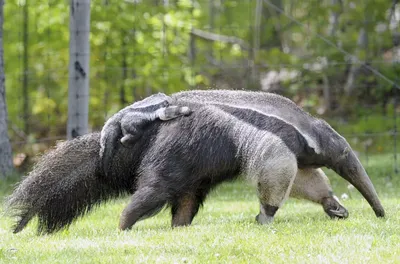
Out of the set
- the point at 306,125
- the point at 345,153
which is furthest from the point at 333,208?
the point at 306,125

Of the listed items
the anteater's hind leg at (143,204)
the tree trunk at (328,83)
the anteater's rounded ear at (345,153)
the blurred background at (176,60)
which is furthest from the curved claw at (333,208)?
the tree trunk at (328,83)

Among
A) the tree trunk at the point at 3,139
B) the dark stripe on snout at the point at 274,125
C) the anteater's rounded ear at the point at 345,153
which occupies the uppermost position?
the dark stripe on snout at the point at 274,125

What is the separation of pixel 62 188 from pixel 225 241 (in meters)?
1.85

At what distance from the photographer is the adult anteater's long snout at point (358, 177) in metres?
7.46

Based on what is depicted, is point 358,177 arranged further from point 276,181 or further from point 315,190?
point 276,181

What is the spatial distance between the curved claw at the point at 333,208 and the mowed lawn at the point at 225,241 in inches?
2.8

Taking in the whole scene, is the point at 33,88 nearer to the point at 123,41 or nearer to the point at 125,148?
the point at 123,41

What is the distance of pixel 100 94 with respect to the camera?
1338 cm

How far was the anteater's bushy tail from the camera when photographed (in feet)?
23.0

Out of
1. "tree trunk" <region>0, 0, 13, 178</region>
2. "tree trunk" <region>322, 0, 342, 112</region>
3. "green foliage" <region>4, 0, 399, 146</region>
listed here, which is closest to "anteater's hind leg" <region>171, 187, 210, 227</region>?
"tree trunk" <region>0, 0, 13, 178</region>

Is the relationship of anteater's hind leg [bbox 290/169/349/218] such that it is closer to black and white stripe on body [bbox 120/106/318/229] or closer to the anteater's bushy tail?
black and white stripe on body [bbox 120/106/318/229]

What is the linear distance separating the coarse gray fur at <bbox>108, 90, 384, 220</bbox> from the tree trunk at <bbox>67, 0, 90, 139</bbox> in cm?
330

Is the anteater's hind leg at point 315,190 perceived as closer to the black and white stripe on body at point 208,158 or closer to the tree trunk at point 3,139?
the black and white stripe on body at point 208,158

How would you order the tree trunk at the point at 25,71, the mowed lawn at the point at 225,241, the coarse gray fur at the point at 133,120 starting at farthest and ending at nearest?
the tree trunk at the point at 25,71 → the coarse gray fur at the point at 133,120 → the mowed lawn at the point at 225,241
